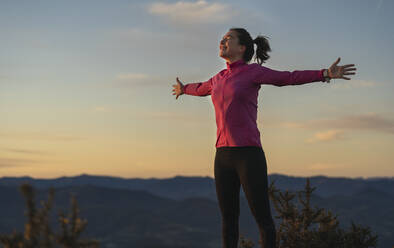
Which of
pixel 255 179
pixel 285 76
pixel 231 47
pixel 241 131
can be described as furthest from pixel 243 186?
pixel 231 47

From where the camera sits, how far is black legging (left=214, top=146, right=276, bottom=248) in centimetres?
434

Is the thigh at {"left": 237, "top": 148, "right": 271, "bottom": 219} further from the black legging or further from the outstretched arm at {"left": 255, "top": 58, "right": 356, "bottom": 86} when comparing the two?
the outstretched arm at {"left": 255, "top": 58, "right": 356, "bottom": 86}

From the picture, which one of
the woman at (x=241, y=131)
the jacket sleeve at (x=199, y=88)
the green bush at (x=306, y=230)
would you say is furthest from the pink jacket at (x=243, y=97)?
the green bush at (x=306, y=230)

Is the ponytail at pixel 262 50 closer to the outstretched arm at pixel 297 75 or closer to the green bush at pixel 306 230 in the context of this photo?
the outstretched arm at pixel 297 75

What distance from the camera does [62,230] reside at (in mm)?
2543

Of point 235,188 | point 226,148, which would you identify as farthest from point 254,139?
point 235,188

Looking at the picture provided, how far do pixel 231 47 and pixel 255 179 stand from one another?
1.50m

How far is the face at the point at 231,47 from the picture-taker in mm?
4828

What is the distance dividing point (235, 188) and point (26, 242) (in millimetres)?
2574

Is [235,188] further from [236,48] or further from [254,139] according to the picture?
[236,48]

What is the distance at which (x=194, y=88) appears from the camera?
556cm

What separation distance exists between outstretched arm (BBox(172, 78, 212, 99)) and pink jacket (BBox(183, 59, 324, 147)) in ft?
1.72

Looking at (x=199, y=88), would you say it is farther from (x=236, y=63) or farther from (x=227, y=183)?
(x=227, y=183)

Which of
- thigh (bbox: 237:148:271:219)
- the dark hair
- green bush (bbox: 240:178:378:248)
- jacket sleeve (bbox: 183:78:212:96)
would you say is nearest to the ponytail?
the dark hair
